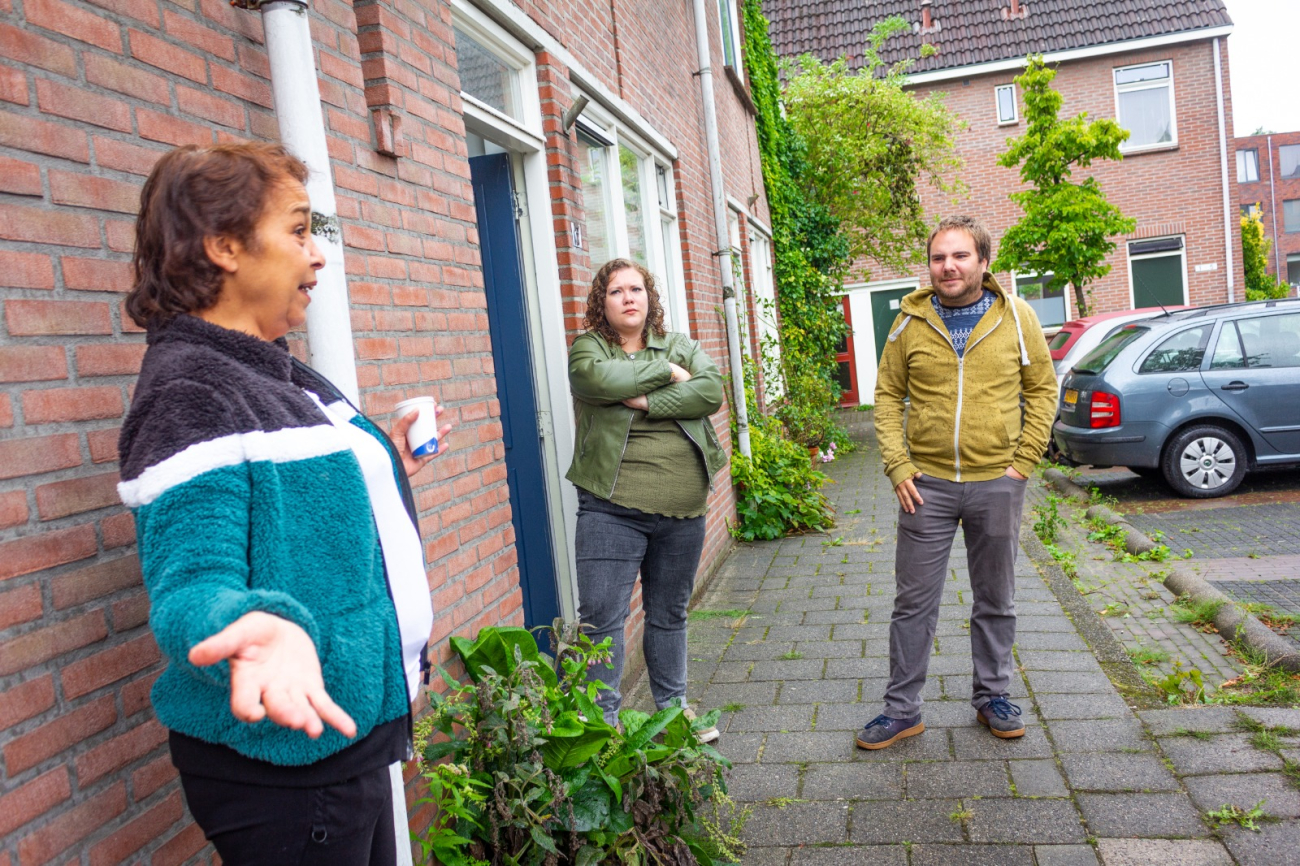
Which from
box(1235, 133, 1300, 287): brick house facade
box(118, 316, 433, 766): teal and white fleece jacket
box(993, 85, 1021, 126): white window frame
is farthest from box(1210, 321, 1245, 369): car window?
box(1235, 133, 1300, 287): brick house facade

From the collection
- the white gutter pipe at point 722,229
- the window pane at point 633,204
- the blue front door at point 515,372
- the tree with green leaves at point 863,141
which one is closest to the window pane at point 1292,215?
the tree with green leaves at point 863,141

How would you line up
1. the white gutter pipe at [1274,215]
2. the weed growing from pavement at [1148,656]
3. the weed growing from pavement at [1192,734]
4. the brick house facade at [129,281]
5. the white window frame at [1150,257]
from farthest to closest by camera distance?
the white gutter pipe at [1274,215] < the white window frame at [1150,257] < the weed growing from pavement at [1148,656] < the weed growing from pavement at [1192,734] < the brick house facade at [129,281]

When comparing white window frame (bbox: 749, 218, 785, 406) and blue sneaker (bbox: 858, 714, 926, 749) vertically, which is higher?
white window frame (bbox: 749, 218, 785, 406)

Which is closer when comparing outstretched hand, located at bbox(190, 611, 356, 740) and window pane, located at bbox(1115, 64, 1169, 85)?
outstretched hand, located at bbox(190, 611, 356, 740)

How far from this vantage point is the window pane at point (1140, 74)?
2012 cm

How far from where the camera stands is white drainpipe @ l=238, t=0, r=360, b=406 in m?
2.21

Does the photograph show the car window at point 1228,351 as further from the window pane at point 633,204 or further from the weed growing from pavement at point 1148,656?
the window pane at point 633,204

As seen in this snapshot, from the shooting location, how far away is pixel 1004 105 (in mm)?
20688

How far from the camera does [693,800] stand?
9.61 ft

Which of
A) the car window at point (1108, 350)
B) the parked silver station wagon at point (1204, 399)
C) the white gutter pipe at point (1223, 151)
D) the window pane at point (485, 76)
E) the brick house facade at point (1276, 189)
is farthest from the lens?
the brick house facade at point (1276, 189)

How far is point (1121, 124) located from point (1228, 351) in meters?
13.4

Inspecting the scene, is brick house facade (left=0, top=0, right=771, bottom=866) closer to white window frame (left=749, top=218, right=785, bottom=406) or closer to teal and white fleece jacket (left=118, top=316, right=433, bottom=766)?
teal and white fleece jacket (left=118, top=316, right=433, bottom=766)

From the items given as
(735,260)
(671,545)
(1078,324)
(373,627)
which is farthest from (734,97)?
(373,627)

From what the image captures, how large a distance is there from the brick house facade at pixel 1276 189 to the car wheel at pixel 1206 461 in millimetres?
56690
